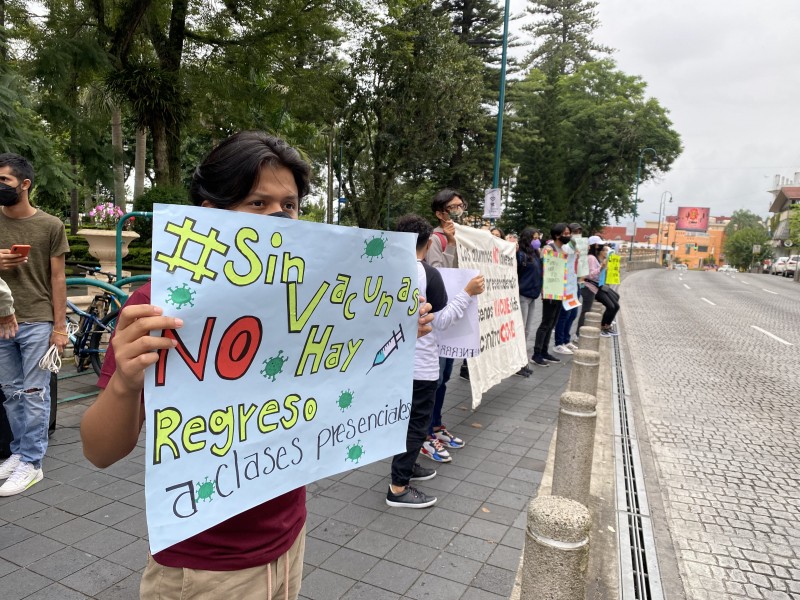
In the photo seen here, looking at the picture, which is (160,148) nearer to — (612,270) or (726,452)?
(612,270)

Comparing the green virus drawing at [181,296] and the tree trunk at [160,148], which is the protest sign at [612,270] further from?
the green virus drawing at [181,296]

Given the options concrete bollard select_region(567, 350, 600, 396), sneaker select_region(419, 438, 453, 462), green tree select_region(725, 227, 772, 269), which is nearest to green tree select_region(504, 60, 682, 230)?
concrete bollard select_region(567, 350, 600, 396)

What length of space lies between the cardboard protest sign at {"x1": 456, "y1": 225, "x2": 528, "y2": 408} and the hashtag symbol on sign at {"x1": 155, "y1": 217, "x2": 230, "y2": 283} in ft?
12.3

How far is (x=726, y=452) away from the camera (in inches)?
205

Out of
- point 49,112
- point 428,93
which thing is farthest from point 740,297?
point 49,112

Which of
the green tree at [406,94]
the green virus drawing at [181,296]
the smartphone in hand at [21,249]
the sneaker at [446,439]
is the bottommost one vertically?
the sneaker at [446,439]

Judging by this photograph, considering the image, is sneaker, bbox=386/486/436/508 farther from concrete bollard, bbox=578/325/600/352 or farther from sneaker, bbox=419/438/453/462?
concrete bollard, bbox=578/325/600/352

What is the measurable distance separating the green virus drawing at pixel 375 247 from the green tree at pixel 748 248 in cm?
10255

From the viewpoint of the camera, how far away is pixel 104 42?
10.5 meters

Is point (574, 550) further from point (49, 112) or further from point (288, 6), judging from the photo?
point (288, 6)

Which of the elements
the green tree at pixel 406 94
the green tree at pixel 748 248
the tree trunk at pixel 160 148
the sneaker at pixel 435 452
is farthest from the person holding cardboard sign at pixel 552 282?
the green tree at pixel 748 248

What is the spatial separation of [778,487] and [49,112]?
37.4ft

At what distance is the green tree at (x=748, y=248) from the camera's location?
90.1 metres

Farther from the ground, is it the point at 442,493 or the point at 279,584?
the point at 279,584
